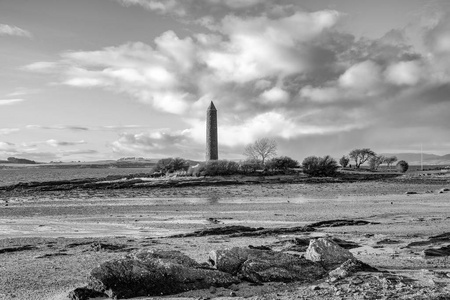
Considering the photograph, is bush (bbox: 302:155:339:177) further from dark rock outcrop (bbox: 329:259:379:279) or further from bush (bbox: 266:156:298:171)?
dark rock outcrop (bbox: 329:259:379:279)

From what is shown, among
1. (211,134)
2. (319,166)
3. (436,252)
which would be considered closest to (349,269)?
(436,252)

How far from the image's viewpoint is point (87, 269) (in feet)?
29.8

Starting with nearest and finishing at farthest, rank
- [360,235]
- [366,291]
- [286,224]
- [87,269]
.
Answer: [366,291], [87,269], [360,235], [286,224]

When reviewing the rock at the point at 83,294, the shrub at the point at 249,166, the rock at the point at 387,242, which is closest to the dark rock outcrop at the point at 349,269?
the rock at the point at 387,242

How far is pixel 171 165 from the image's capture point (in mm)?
69812

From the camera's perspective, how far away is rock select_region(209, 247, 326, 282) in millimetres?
7961

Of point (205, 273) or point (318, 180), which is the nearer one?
point (205, 273)

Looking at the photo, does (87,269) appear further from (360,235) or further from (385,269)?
(360,235)

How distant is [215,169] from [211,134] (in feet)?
35.3

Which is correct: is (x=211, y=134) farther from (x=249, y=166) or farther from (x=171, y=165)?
(x=249, y=166)

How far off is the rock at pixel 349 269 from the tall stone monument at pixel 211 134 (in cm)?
6052

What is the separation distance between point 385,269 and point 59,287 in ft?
19.2

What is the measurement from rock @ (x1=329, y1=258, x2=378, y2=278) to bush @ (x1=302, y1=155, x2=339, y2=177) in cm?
5577

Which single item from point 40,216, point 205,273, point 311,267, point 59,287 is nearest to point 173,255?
point 205,273
